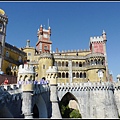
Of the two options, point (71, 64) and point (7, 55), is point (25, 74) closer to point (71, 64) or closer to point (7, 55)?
point (7, 55)

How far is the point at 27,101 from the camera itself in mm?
19781

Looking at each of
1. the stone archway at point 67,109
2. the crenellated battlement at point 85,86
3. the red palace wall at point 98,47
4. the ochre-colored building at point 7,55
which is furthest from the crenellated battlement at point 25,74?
the red palace wall at point 98,47

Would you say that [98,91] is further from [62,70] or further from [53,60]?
[53,60]

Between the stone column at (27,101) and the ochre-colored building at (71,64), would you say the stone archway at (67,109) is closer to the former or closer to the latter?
the ochre-colored building at (71,64)

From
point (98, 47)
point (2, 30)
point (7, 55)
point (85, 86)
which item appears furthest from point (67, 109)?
point (2, 30)

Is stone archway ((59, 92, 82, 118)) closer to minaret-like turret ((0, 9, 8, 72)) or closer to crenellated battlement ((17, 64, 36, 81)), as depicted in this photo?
minaret-like turret ((0, 9, 8, 72))

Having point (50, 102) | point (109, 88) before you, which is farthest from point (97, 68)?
point (50, 102)

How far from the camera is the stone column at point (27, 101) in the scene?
19375mm

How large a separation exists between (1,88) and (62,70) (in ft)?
122

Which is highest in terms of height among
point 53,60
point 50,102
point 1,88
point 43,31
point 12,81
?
point 43,31

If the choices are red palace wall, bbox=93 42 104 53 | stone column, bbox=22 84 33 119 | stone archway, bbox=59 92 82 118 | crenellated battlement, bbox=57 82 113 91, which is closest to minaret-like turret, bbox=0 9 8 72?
crenellated battlement, bbox=57 82 113 91

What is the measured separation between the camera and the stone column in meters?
19.4

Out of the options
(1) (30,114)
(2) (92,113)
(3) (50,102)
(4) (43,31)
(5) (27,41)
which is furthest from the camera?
(4) (43,31)

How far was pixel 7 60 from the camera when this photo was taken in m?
49.3
